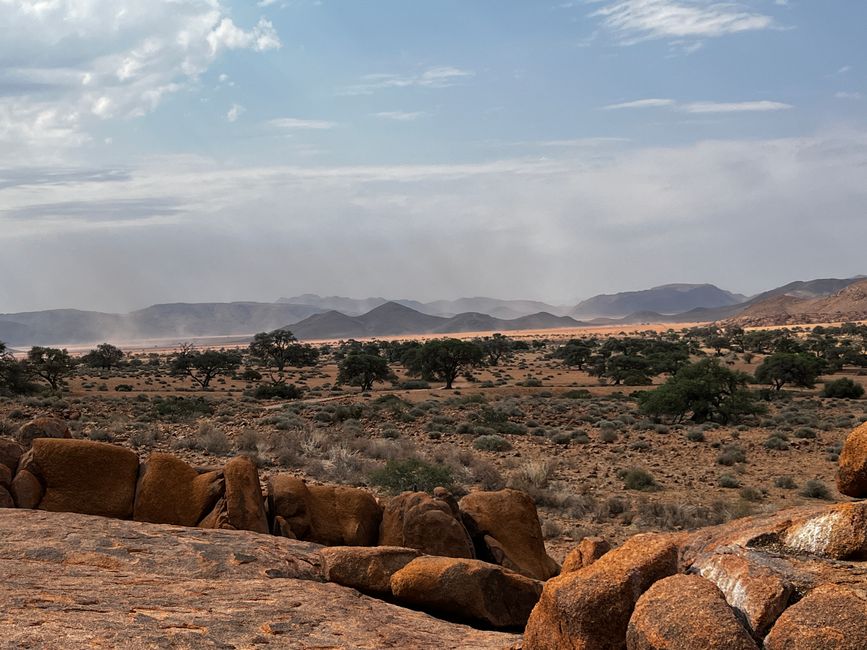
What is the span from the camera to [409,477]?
2014 centimetres

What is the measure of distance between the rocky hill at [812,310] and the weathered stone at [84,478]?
519 feet

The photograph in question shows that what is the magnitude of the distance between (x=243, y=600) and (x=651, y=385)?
52.1 meters

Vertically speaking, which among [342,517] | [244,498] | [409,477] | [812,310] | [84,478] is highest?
[812,310]

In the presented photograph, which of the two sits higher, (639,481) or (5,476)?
(5,476)

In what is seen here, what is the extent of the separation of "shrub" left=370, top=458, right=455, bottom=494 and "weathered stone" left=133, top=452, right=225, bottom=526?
298 inches

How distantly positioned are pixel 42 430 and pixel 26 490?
2974mm

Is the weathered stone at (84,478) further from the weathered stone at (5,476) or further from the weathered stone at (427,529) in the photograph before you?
the weathered stone at (427,529)

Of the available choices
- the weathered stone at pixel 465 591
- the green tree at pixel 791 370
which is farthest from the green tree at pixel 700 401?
the weathered stone at pixel 465 591

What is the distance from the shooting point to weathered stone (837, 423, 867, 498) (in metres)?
7.04

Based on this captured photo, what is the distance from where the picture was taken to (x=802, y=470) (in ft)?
82.1

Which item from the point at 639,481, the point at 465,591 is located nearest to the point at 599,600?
the point at 465,591

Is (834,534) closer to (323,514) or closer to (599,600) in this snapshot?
(599,600)

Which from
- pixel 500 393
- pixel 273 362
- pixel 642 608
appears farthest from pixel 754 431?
pixel 273 362

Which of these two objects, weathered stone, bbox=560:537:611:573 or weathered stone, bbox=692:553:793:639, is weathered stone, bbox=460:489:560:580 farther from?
weathered stone, bbox=692:553:793:639
